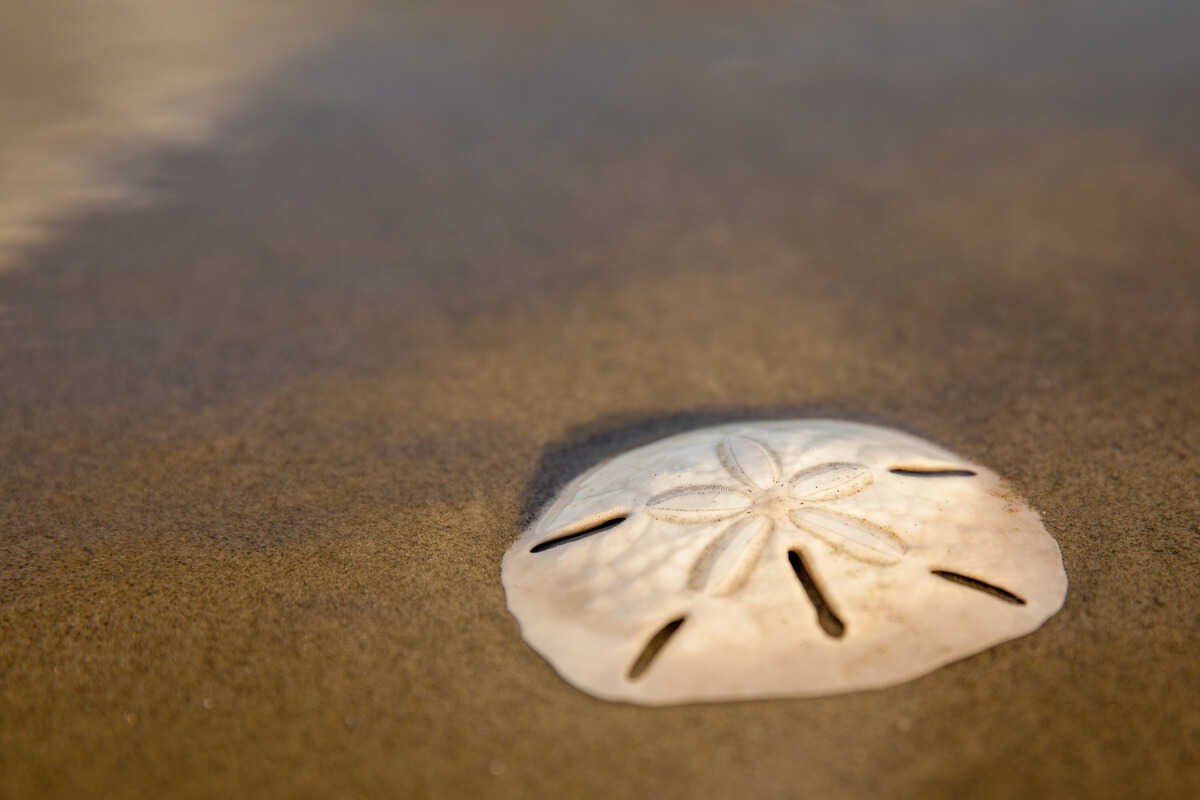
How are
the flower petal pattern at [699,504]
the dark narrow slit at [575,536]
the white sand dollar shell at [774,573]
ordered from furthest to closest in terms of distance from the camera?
the dark narrow slit at [575,536], the flower petal pattern at [699,504], the white sand dollar shell at [774,573]

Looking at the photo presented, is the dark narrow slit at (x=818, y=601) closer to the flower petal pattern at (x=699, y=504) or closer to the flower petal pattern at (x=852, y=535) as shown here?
the flower petal pattern at (x=852, y=535)

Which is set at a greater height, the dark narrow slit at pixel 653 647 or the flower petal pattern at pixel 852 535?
the flower petal pattern at pixel 852 535

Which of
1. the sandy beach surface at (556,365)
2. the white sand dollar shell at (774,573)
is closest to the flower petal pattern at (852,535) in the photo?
the white sand dollar shell at (774,573)

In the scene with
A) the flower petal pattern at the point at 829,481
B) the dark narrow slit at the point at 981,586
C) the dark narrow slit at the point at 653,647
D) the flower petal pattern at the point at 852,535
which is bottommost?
the dark narrow slit at the point at 981,586

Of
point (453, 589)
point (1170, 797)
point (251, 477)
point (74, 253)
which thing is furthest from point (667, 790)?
point (74, 253)

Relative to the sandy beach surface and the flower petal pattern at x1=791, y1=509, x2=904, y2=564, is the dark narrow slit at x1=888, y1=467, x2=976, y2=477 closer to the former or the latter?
the sandy beach surface
